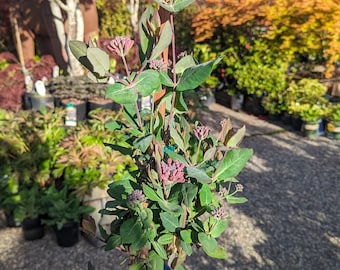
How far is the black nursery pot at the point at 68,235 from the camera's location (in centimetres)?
286

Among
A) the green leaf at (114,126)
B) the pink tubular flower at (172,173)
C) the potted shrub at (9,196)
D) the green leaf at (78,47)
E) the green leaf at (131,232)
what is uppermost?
the green leaf at (78,47)

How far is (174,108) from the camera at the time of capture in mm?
977

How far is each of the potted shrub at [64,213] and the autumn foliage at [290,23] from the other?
4.70 metres

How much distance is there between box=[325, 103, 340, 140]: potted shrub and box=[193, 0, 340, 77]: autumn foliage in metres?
0.65

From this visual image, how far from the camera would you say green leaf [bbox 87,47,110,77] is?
0.74 m

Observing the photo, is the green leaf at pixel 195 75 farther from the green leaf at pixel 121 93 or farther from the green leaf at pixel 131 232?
the green leaf at pixel 131 232

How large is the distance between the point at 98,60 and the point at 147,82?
12 cm

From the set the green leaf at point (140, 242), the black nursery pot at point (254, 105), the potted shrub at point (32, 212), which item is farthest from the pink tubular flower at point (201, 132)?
the black nursery pot at point (254, 105)

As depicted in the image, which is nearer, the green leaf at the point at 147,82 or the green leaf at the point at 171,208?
the green leaf at the point at 147,82

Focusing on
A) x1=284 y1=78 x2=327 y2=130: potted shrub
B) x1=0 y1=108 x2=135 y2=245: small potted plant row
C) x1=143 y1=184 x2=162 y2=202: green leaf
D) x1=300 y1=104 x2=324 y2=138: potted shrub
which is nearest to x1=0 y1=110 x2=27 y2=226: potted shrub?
x1=0 y1=108 x2=135 y2=245: small potted plant row

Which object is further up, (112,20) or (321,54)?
(112,20)

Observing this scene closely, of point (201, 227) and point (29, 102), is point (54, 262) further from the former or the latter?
point (29, 102)

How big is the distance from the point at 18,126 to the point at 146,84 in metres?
3.42

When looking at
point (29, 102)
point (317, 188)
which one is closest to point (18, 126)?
point (29, 102)
